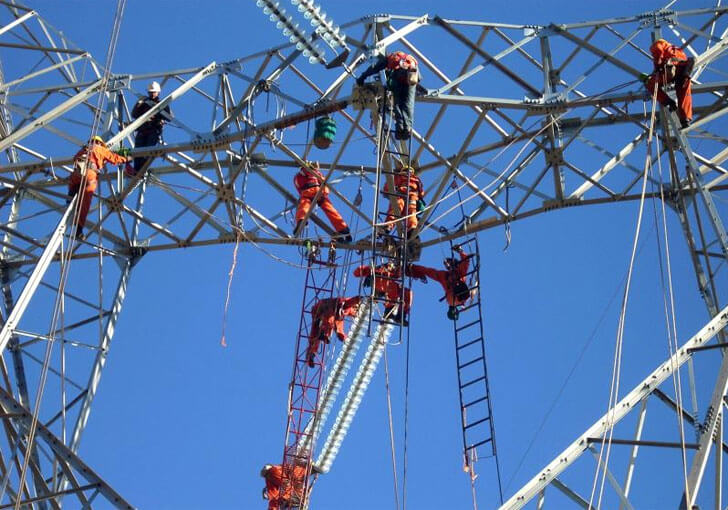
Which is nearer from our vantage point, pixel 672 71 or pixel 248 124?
pixel 672 71

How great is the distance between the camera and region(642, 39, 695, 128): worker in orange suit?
25719mm

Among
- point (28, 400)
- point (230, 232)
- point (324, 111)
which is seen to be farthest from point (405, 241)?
point (28, 400)

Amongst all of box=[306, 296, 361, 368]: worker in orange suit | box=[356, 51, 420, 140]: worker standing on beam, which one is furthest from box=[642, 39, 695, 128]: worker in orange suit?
box=[306, 296, 361, 368]: worker in orange suit

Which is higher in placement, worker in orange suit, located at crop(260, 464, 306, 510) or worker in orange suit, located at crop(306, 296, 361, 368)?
worker in orange suit, located at crop(306, 296, 361, 368)

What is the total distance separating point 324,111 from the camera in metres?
26.8

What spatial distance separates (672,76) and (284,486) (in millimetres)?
12408

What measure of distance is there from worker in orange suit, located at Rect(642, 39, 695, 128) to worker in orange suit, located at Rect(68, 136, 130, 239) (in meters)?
9.32

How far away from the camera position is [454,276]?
3139 cm

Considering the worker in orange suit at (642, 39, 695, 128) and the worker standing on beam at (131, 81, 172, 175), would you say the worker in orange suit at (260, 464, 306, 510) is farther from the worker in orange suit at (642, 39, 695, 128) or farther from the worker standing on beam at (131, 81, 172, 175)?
the worker in orange suit at (642, 39, 695, 128)

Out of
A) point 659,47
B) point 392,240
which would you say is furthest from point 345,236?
point 659,47

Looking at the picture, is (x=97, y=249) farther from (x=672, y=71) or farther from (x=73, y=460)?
(x=672, y=71)

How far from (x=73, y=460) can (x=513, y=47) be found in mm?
10099

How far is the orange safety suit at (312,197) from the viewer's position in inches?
1176

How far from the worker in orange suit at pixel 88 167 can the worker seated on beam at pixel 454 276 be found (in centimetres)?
709
